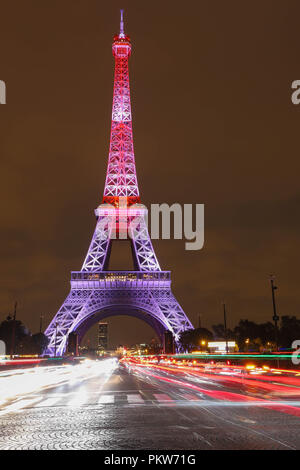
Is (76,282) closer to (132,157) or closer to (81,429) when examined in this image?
(132,157)

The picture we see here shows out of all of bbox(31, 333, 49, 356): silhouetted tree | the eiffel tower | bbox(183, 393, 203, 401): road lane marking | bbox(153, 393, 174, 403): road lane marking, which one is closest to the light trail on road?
bbox(153, 393, 174, 403): road lane marking

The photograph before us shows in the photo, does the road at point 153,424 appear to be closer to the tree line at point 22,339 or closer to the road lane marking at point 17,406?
the road lane marking at point 17,406

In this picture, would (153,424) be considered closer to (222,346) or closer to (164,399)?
(164,399)

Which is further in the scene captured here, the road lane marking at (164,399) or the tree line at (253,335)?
the tree line at (253,335)

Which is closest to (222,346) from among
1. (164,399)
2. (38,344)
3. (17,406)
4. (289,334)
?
(289,334)

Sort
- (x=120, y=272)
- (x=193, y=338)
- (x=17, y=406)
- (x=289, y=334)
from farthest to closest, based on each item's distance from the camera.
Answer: (x=193, y=338), (x=120, y=272), (x=289, y=334), (x=17, y=406)

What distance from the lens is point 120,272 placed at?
81.6m

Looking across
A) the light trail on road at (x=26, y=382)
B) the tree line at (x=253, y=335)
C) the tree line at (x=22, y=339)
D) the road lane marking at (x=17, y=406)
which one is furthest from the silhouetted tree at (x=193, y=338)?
the road lane marking at (x=17, y=406)

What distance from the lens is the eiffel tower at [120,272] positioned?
251ft

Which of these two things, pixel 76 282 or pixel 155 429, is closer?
pixel 155 429

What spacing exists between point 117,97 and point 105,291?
3642 cm

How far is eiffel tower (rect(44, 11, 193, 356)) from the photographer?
7644cm

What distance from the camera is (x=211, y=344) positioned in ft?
252
